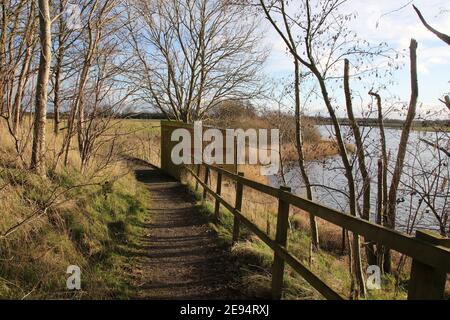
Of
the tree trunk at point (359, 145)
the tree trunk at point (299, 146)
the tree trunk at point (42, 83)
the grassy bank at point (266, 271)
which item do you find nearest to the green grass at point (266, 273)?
the grassy bank at point (266, 271)

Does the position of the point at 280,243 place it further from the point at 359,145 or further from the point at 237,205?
the point at 359,145

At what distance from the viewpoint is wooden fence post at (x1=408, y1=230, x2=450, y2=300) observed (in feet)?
7.30

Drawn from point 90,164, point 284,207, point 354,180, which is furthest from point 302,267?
point 90,164

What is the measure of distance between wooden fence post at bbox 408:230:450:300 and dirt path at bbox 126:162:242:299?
244cm

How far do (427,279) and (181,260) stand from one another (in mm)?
3952

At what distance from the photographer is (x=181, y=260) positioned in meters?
5.69

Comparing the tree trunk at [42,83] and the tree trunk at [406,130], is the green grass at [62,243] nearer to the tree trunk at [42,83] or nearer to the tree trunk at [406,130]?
the tree trunk at [42,83]

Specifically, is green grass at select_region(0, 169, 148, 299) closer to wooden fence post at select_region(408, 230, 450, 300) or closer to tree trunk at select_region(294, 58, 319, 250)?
wooden fence post at select_region(408, 230, 450, 300)

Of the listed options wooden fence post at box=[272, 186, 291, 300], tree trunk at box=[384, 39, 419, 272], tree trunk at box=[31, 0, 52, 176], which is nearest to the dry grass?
tree trunk at box=[31, 0, 52, 176]

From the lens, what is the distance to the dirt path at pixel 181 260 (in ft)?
15.2

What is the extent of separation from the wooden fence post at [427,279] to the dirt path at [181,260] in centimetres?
244

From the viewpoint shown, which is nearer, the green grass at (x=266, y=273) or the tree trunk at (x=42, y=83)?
the green grass at (x=266, y=273)

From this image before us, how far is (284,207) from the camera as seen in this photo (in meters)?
4.18

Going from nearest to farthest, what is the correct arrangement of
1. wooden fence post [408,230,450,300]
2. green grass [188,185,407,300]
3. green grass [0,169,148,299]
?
1. wooden fence post [408,230,450,300]
2. green grass [0,169,148,299]
3. green grass [188,185,407,300]
